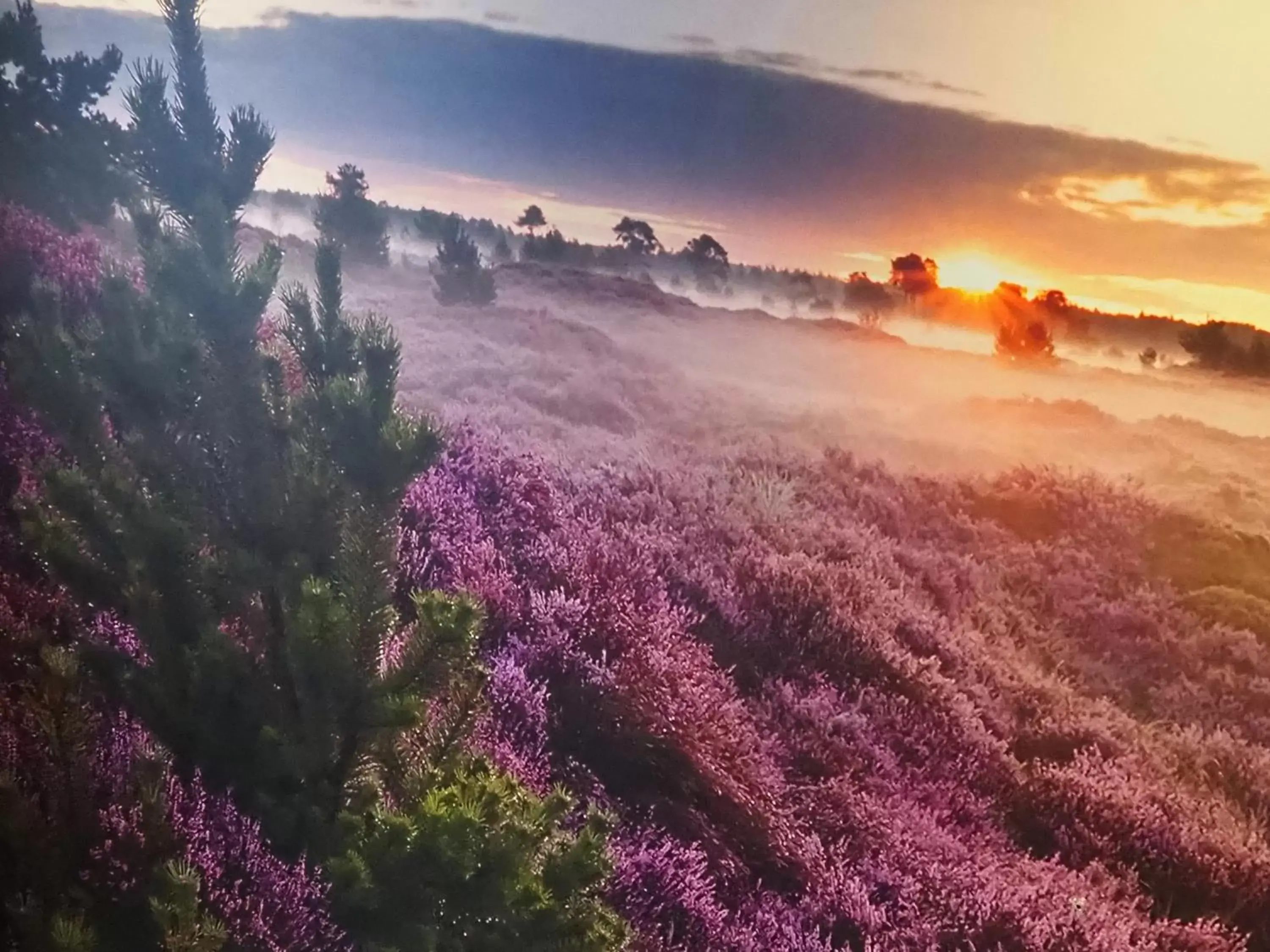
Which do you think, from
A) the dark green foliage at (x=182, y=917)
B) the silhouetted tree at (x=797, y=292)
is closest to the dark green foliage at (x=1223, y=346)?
the silhouetted tree at (x=797, y=292)

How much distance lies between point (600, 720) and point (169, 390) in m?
0.96

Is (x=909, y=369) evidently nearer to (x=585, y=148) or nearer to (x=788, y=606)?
(x=788, y=606)

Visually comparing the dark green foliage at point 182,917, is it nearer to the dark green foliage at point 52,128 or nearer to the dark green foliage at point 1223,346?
the dark green foliage at point 52,128

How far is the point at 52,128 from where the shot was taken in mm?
1855

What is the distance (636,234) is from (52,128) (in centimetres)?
114

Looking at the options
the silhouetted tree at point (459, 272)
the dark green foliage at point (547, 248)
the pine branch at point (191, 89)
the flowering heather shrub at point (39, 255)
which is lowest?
the flowering heather shrub at point (39, 255)

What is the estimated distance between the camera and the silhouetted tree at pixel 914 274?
2.10 metres

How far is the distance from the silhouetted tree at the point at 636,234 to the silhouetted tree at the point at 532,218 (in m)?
0.15

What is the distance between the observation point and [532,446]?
2094mm

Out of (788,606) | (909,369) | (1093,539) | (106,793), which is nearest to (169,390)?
(106,793)

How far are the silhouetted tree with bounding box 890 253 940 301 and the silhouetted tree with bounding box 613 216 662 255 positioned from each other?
52 cm

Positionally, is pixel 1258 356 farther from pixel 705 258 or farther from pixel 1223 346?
pixel 705 258

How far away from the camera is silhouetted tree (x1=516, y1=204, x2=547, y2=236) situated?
2066mm

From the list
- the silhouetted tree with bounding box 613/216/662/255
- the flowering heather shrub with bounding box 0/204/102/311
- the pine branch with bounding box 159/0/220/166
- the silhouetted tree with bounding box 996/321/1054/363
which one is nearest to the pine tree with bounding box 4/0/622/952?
the pine branch with bounding box 159/0/220/166
